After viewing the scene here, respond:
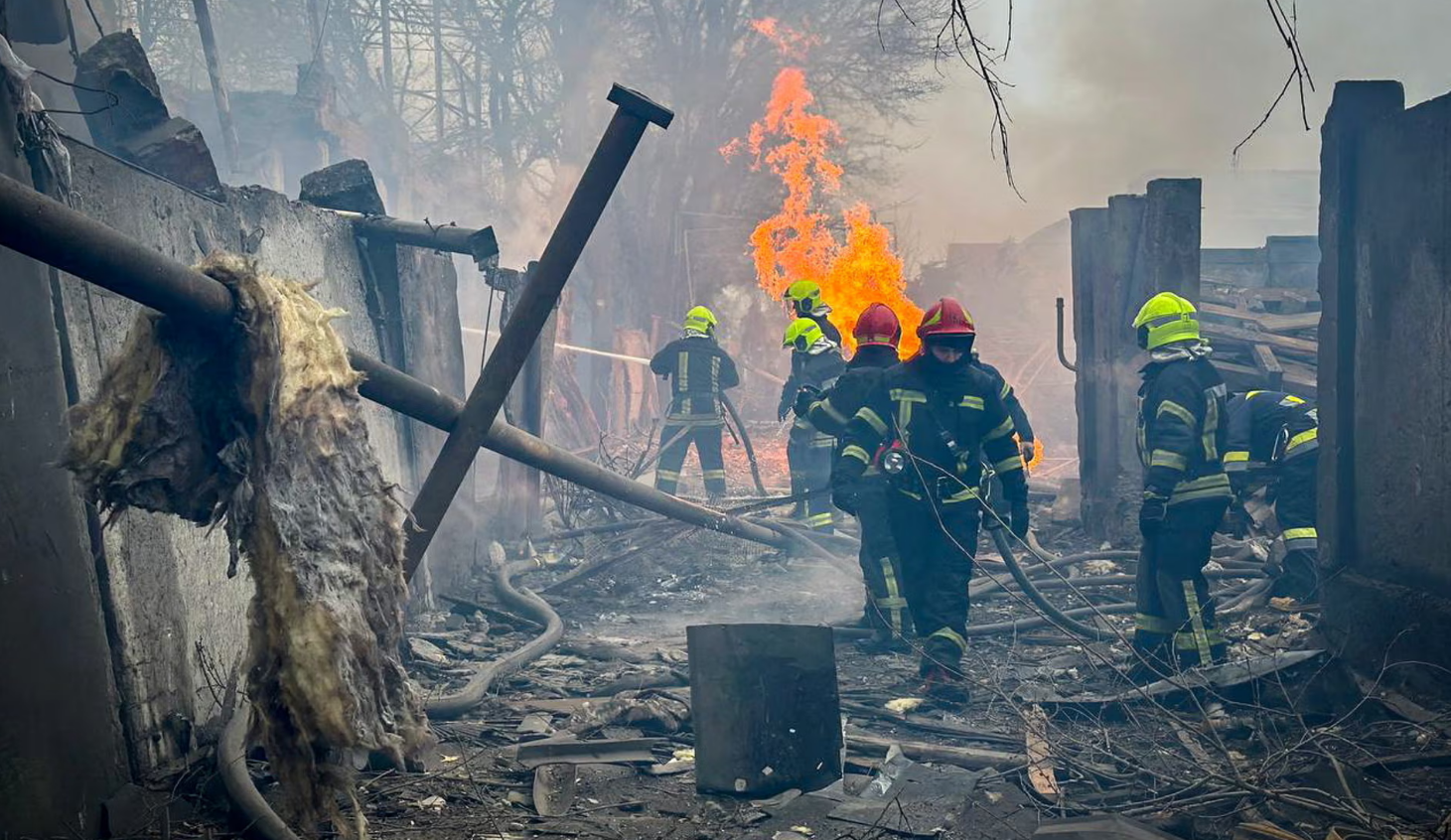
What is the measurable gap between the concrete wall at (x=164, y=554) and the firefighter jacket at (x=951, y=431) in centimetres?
359

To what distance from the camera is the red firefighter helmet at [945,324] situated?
650 centimetres

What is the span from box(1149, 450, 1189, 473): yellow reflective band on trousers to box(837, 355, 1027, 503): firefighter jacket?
29.8 inches

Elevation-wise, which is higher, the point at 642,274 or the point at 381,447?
the point at 642,274

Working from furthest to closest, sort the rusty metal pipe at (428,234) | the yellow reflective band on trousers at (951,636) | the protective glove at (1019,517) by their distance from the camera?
the rusty metal pipe at (428,234), the protective glove at (1019,517), the yellow reflective band on trousers at (951,636)

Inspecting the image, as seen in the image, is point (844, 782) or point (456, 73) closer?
point (844, 782)

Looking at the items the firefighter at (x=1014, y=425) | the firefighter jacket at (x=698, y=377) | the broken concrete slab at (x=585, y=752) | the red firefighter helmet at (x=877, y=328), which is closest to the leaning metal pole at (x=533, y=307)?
the broken concrete slab at (x=585, y=752)

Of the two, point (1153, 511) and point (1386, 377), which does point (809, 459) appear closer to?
point (1153, 511)

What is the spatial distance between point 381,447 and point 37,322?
3594 millimetres

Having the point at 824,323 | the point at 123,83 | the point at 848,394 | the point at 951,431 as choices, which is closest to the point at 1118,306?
the point at 824,323

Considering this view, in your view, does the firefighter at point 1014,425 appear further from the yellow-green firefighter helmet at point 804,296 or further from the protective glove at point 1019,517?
the yellow-green firefighter helmet at point 804,296

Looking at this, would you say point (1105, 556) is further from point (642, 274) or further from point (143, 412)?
point (642, 274)

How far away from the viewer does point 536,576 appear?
9.71 metres

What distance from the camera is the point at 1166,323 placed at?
6.53 metres

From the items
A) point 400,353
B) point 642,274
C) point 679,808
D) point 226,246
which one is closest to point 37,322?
point 226,246
